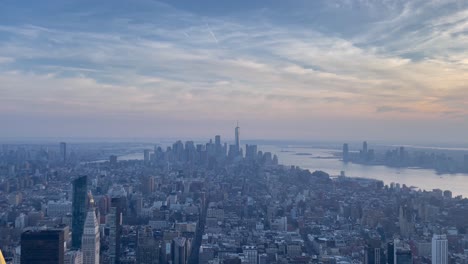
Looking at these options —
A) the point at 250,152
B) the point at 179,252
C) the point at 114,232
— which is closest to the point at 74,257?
the point at 114,232

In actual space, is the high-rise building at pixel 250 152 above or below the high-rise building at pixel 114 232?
above

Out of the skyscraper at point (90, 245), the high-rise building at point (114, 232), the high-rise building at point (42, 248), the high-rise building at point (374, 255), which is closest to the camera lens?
the high-rise building at point (42, 248)

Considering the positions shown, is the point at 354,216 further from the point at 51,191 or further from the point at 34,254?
the point at 51,191

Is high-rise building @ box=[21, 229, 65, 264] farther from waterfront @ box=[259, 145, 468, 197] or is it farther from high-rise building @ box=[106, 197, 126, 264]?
waterfront @ box=[259, 145, 468, 197]

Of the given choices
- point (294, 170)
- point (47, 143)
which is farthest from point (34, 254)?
point (47, 143)

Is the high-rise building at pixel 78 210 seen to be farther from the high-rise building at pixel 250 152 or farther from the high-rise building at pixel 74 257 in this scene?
the high-rise building at pixel 250 152

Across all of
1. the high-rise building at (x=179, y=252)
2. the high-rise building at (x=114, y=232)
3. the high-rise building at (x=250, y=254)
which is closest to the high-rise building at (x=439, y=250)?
the high-rise building at (x=250, y=254)

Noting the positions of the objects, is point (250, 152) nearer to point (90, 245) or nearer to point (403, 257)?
point (90, 245)
